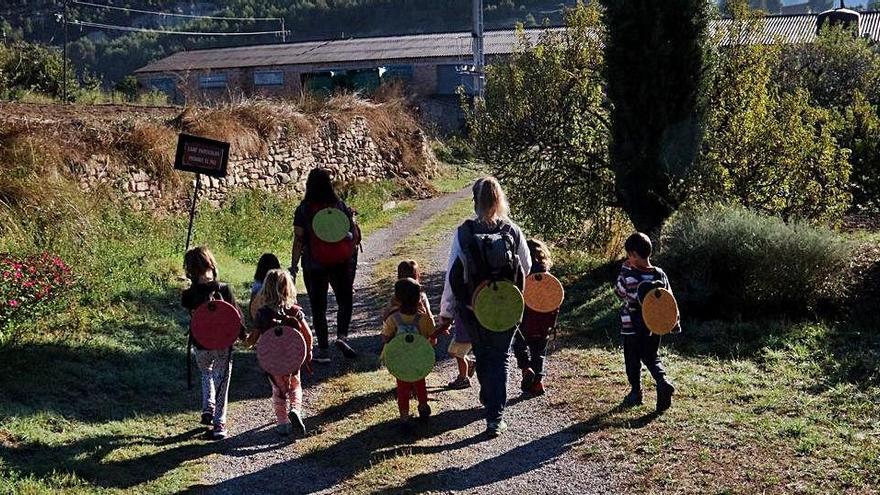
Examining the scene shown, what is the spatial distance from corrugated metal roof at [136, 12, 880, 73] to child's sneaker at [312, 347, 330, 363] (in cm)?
3664

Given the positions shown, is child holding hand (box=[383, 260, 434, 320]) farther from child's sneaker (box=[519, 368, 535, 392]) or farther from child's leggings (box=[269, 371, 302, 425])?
child's sneaker (box=[519, 368, 535, 392])

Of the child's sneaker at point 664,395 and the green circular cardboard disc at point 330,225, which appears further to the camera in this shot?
the green circular cardboard disc at point 330,225

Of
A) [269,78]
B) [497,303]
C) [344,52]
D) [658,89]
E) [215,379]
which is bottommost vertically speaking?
[215,379]

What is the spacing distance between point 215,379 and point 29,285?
2.39 meters

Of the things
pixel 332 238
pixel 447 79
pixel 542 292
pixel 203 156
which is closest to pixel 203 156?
pixel 203 156

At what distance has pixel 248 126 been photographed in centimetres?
1723

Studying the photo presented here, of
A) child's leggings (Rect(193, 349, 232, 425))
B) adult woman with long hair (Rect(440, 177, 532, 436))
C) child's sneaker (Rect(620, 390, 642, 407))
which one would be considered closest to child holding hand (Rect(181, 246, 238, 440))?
child's leggings (Rect(193, 349, 232, 425))

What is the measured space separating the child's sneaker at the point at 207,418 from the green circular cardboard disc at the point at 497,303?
87.1 inches

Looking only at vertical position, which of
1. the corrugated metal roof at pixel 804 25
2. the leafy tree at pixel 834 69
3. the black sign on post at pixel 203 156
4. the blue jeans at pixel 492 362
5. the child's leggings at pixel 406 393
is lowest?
the child's leggings at pixel 406 393

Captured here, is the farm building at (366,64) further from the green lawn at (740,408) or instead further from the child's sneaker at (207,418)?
the child's sneaker at (207,418)

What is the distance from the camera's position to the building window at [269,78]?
48656 mm

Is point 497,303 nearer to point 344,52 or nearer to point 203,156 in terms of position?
point 203,156

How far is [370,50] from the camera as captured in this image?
161 ft

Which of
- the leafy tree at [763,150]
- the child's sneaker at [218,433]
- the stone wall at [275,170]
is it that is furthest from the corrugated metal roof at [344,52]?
the child's sneaker at [218,433]
